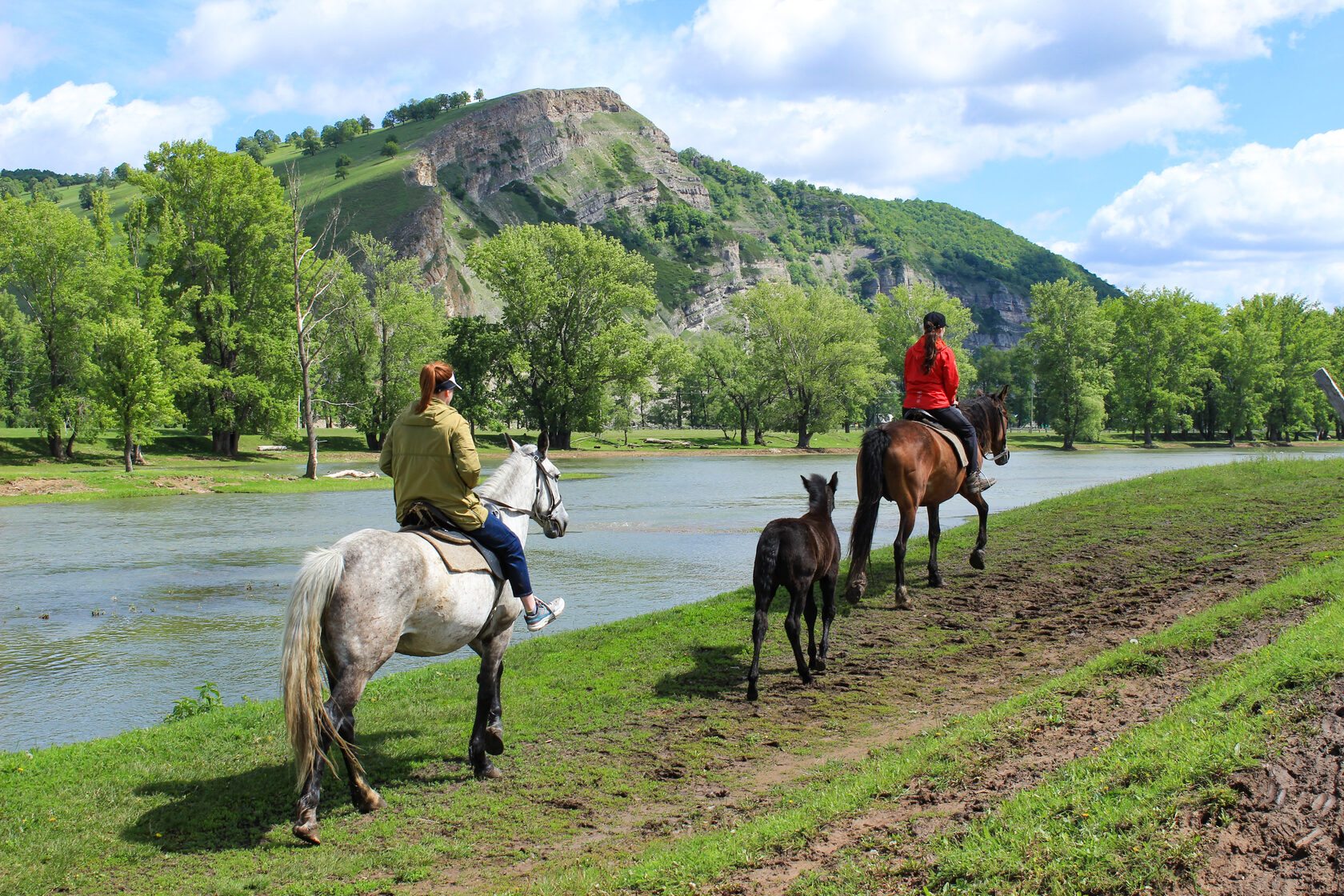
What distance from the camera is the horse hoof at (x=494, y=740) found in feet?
22.7

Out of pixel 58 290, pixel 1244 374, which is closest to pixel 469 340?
pixel 58 290

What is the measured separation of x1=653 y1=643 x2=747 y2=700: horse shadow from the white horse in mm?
2179

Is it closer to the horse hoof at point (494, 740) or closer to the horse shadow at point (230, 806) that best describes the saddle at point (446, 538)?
the horse hoof at point (494, 740)

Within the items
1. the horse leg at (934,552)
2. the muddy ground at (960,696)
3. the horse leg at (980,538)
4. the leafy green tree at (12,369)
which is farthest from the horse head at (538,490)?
the leafy green tree at (12,369)

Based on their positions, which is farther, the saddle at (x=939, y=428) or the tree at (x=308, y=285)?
the tree at (x=308, y=285)

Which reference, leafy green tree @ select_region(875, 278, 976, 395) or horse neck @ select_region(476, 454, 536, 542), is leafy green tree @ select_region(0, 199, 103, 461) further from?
leafy green tree @ select_region(875, 278, 976, 395)

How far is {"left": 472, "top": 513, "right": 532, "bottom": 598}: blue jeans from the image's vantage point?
6930 millimetres

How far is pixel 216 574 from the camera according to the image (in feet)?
56.9

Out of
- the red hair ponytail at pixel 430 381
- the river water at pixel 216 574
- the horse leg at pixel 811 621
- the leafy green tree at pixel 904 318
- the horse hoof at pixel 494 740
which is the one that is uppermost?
the leafy green tree at pixel 904 318

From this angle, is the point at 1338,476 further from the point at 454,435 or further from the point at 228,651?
the point at 228,651

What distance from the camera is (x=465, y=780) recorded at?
6.61 meters

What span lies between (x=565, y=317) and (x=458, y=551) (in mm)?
65486

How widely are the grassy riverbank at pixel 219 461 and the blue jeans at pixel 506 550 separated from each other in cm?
3143

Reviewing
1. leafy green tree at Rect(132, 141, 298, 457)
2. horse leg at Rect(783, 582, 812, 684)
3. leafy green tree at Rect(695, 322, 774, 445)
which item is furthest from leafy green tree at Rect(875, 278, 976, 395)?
horse leg at Rect(783, 582, 812, 684)
